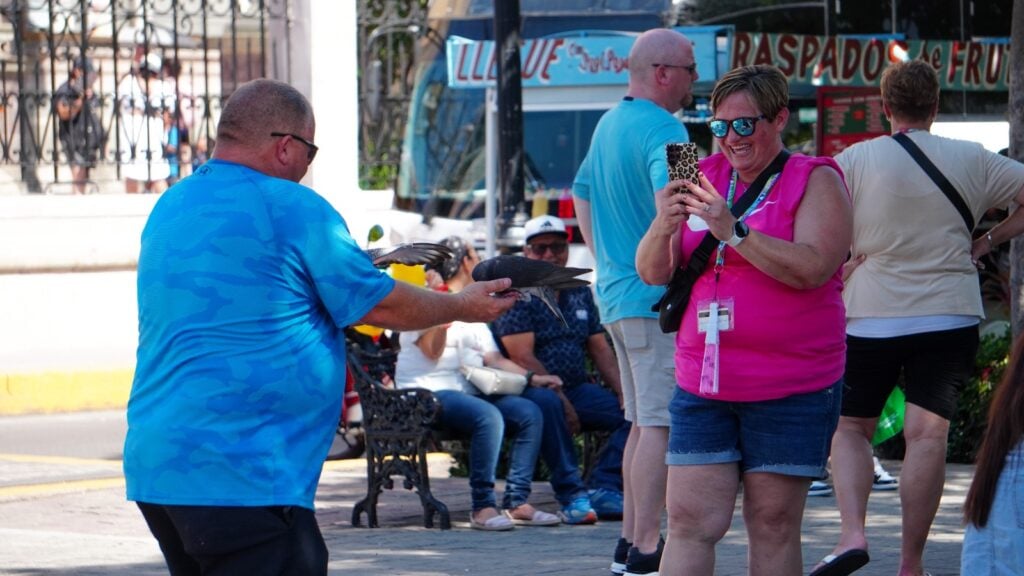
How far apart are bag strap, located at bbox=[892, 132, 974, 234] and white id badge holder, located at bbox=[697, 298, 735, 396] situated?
1.53 meters

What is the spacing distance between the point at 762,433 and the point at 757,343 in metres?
0.25

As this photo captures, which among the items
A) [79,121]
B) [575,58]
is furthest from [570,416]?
[575,58]

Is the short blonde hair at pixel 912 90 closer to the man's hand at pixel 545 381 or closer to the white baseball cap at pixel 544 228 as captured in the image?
the white baseball cap at pixel 544 228

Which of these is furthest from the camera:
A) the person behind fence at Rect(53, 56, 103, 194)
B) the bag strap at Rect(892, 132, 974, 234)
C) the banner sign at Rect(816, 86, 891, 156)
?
the person behind fence at Rect(53, 56, 103, 194)

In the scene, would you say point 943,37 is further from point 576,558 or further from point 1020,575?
point 1020,575

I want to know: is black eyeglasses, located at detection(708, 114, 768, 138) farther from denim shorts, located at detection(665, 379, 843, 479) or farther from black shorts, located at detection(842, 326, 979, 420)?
black shorts, located at detection(842, 326, 979, 420)

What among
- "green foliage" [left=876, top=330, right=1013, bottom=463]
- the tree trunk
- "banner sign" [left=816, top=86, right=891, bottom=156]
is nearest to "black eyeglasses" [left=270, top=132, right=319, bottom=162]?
the tree trunk

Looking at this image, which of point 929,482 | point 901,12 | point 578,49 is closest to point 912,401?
point 929,482

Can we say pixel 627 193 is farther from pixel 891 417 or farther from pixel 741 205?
pixel 891 417

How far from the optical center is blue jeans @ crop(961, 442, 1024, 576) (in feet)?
11.5

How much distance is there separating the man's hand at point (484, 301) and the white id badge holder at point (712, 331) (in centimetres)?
71

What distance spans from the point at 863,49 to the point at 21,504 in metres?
10.9

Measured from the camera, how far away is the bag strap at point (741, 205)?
15.4 feet

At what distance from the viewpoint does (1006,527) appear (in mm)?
3527
